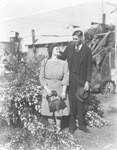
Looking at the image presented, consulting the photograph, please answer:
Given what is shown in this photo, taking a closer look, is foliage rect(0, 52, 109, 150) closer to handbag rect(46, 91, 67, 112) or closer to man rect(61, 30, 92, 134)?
handbag rect(46, 91, 67, 112)

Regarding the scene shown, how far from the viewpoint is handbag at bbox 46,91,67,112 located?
416cm

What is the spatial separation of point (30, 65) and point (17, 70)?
0.91 feet

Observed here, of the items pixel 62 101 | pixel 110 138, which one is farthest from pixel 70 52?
pixel 110 138

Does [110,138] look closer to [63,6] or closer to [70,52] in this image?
[70,52]

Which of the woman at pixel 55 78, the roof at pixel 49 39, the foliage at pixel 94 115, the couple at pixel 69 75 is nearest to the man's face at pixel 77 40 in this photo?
the couple at pixel 69 75

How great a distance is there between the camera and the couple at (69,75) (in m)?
4.27

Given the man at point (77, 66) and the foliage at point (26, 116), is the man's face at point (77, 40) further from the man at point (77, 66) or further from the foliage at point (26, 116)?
the foliage at point (26, 116)

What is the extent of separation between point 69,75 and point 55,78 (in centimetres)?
35

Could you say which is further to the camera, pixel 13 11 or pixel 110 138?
pixel 110 138

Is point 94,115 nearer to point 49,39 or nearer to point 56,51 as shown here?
point 56,51

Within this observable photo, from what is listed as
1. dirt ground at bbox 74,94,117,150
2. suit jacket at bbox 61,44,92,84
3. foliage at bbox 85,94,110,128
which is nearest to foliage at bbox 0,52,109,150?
foliage at bbox 85,94,110,128

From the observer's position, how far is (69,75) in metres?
→ 4.53

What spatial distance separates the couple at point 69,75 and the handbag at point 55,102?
0.07 metres

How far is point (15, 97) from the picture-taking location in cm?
466
